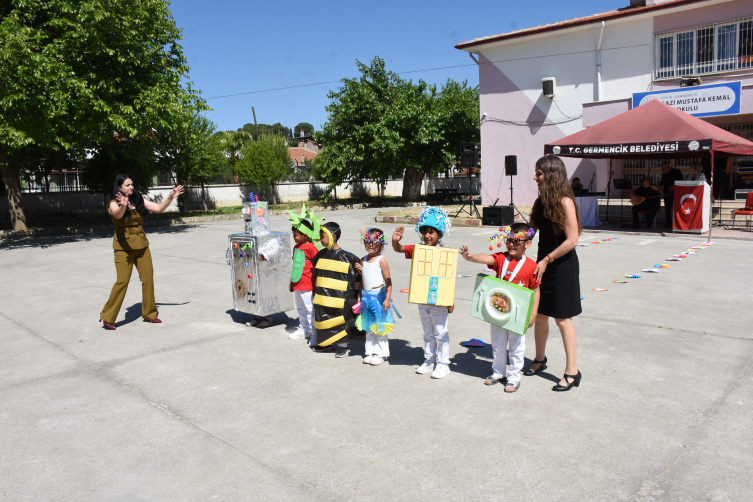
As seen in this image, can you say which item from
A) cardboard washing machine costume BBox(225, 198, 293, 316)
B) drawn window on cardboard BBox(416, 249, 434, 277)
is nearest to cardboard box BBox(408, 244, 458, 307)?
drawn window on cardboard BBox(416, 249, 434, 277)

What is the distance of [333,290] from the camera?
4.94m

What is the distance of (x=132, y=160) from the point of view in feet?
71.4

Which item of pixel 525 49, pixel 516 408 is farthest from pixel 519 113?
pixel 516 408

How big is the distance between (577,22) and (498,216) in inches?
334

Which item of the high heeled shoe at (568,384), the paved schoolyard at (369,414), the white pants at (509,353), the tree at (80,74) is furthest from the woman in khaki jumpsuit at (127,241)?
the tree at (80,74)

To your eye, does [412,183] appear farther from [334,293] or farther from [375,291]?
[375,291]

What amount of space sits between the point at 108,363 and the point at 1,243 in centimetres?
1392

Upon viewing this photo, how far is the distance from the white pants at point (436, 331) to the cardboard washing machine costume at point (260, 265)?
2.09 m

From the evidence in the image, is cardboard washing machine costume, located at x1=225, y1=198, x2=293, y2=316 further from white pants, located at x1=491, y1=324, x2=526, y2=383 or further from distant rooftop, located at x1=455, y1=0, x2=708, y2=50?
distant rooftop, located at x1=455, y1=0, x2=708, y2=50

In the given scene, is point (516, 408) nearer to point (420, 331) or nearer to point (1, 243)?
point (420, 331)

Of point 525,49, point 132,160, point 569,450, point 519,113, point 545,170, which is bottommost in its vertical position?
point 569,450

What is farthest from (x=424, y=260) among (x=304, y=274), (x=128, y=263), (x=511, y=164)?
(x=511, y=164)

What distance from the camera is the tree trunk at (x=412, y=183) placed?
1200 inches

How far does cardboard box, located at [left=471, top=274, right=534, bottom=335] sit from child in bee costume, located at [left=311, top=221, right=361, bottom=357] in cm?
124
